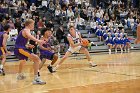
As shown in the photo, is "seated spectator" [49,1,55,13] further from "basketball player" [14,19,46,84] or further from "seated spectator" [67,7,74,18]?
Result: "basketball player" [14,19,46,84]

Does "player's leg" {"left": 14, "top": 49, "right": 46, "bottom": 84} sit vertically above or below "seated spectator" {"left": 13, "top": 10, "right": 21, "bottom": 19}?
below

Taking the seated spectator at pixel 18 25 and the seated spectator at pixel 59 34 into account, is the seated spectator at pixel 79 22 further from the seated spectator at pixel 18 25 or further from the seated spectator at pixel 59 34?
the seated spectator at pixel 18 25

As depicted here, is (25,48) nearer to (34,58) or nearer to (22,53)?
(22,53)

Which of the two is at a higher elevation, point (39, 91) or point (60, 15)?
point (60, 15)

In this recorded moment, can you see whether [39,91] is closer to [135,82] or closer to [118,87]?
[118,87]

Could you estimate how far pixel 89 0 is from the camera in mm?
26172

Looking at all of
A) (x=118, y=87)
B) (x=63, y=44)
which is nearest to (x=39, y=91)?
(x=118, y=87)

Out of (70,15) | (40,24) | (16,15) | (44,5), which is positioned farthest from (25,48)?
(70,15)

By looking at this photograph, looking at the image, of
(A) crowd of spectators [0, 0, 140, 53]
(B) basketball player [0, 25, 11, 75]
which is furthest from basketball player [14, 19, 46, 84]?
(A) crowd of spectators [0, 0, 140, 53]

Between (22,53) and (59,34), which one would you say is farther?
(59,34)

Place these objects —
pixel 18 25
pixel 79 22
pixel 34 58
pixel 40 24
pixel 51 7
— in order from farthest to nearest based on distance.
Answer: pixel 79 22, pixel 51 7, pixel 40 24, pixel 18 25, pixel 34 58

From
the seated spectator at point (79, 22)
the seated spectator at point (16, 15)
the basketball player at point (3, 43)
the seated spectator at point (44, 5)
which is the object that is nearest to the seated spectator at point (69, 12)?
the seated spectator at point (79, 22)

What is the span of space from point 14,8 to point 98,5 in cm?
956

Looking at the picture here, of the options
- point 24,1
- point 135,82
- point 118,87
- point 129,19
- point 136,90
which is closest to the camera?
point 136,90
